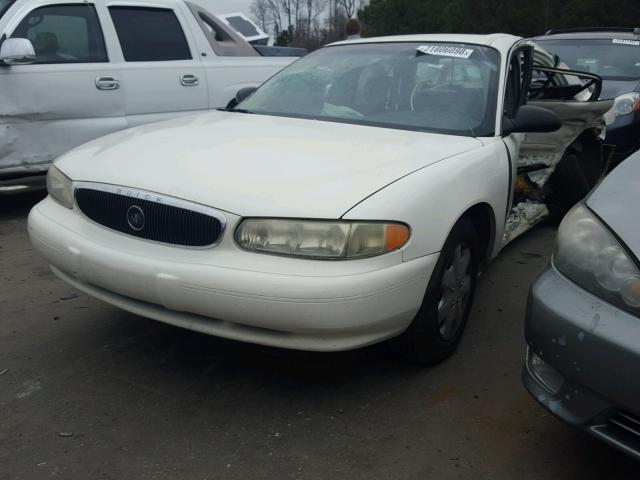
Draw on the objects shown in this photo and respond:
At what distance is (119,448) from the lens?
2.35 m

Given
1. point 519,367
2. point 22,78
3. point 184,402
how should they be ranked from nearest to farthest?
point 184,402 → point 519,367 → point 22,78

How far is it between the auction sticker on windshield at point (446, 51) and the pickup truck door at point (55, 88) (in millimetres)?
2972

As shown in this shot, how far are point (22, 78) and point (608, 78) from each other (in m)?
6.24

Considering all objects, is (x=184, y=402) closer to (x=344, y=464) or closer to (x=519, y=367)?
(x=344, y=464)

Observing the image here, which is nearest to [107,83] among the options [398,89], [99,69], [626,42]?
[99,69]

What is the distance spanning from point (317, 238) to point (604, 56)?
7207mm

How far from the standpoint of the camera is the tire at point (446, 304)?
267cm

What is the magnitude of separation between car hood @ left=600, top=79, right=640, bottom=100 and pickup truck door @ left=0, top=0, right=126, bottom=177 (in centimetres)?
513

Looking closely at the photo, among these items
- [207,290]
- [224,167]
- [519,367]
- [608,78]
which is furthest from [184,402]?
[608,78]

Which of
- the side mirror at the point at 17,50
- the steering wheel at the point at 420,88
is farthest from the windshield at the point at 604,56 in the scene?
the side mirror at the point at 17,50

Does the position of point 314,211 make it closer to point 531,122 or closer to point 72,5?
point 531,122

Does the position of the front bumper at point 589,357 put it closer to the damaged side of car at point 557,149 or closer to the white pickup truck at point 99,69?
the damaged side of car at point 557,149

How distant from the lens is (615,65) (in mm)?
7992

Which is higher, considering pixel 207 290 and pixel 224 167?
pixel 224 167
